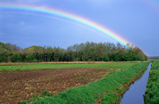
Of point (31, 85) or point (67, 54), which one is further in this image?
point (67, 54)

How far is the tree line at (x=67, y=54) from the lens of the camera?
79625 mm

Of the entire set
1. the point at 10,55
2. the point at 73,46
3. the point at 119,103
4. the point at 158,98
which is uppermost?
the point at 73,46

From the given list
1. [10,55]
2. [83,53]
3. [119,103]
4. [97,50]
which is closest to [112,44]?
[97,50]

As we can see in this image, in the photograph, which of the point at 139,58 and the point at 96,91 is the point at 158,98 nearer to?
the point at 96,91

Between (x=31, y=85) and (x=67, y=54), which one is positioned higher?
(x=67, y=54)

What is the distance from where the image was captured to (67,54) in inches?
3300

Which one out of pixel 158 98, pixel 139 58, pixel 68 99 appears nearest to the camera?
pixel 68 99

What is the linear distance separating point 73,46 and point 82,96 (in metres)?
81.1

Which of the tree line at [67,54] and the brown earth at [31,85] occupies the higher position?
the tree line at [67,54]

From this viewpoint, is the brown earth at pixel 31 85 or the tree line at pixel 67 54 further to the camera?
the tree line at pixel 67 54

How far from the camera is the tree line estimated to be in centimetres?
7962

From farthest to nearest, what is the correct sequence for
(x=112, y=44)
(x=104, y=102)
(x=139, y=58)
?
(x=112, y=44) → (x=139, y=58) → (x=104, y=102)

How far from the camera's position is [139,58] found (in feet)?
301

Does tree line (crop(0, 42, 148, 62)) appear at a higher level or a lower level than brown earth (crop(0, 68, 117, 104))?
higher
